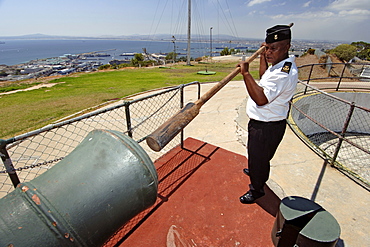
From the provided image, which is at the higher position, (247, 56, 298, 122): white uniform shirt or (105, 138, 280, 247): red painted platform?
(247, 56, 298, 122): white uniform shirt

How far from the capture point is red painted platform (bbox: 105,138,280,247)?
91.0 inches

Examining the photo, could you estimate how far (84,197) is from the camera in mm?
1048

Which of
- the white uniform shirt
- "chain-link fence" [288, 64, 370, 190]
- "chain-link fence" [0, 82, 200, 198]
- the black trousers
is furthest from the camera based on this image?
"chain-link fence" [288, 64, 370, 190]

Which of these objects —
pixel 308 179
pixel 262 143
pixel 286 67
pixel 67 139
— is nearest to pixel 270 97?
pixel 286 67

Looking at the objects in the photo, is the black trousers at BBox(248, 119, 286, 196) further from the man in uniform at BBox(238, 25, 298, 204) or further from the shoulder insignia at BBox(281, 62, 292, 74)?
the shoulder insignia at BBox(281, 62, 292, 74)

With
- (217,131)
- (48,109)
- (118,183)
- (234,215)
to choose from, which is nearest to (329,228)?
(234,215)

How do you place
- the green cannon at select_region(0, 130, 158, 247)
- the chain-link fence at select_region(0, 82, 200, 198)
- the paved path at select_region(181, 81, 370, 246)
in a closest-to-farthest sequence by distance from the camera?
1. the green cannon at select_region(0, 130, 158, 247)
2. the paved path at select_region(181, 81, 370, 246)
3. the chain-link fence at select_region(0, 82, 200, 198)

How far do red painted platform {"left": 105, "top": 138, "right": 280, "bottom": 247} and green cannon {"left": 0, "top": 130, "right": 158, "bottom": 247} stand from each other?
1.37m

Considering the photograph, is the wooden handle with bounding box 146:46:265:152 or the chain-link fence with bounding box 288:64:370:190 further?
the chain-link fence with bounding box 288:64:370:190

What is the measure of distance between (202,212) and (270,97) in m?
1.68

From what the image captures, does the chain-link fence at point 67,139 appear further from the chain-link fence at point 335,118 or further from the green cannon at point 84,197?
the chain-link fence at point 335,118

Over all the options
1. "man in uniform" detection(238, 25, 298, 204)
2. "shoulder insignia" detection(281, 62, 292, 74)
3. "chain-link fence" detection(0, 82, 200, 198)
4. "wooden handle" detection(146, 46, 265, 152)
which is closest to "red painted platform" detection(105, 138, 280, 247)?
"man in uniform" detection(238, 25, 298, 204)

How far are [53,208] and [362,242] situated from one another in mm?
3045

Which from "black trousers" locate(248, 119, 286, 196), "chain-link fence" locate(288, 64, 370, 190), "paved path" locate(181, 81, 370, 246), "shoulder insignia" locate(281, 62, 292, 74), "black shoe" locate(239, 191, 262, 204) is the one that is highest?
"shoulder insignia" locate(281, 62, 292, 74)
